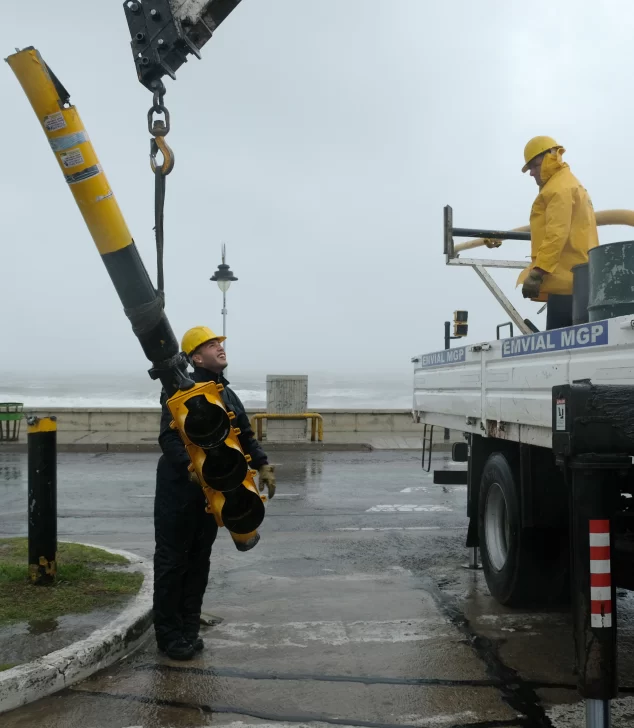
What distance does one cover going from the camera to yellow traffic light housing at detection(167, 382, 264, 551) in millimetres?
4254

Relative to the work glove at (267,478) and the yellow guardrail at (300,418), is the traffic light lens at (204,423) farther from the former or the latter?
the yellow guardrail at (300,418)

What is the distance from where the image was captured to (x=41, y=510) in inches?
224

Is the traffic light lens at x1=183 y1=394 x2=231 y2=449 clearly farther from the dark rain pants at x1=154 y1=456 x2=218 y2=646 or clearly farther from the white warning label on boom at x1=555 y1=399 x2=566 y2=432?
the white warning label on boom at x1=555 y1=399 x2=566 y2=432

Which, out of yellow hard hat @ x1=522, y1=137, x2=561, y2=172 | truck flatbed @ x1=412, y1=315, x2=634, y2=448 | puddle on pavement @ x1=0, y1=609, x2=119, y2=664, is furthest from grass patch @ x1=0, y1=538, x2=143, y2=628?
yellow hard hat @ x1=522, y1=137, x2=561, y2=172

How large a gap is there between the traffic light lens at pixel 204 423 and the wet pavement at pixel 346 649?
130cm

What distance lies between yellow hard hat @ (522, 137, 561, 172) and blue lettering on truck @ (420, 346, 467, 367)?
1.65m

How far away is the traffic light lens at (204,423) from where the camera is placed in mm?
4242

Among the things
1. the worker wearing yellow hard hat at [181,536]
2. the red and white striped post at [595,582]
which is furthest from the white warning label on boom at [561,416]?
the worker wearing yellow hard hat at [181,536]

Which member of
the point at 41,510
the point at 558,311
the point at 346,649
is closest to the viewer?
the point at 346,649

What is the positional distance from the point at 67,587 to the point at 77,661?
1434 mm

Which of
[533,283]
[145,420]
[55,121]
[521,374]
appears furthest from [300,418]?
[55,121]

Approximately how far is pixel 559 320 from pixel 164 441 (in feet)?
10.3

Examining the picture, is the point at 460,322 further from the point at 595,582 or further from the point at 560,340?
the point at 595,582

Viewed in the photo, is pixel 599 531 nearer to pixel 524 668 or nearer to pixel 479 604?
pixel 524 668
